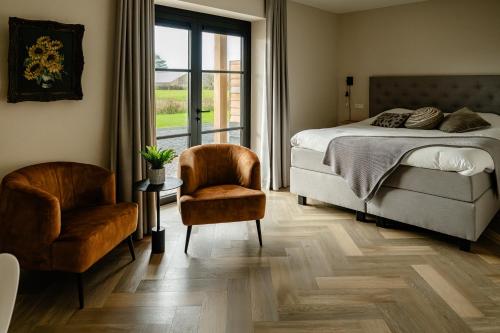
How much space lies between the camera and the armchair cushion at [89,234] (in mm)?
2287

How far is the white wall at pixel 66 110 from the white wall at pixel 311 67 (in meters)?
2.70

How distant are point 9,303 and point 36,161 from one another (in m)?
2.06

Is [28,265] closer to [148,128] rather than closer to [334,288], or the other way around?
[148,128]

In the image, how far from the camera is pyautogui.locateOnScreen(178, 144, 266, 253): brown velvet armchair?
2992 mm

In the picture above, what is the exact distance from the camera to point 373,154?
351cm

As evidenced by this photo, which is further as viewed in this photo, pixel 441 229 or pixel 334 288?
pixel 441 229

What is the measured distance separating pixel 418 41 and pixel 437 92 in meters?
0.72

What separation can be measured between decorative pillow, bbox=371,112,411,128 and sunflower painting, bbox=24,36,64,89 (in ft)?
11.4

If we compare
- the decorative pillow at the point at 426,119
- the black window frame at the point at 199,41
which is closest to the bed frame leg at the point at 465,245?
the decorative pillow at the point at 426,119

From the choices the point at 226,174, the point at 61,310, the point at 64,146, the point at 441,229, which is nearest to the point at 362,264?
the point at 441,229

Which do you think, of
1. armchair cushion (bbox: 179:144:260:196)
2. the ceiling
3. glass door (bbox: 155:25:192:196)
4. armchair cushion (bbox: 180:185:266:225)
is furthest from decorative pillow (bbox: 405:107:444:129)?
glass door (bbox: 155:25:192:196)

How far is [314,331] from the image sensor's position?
2057mm

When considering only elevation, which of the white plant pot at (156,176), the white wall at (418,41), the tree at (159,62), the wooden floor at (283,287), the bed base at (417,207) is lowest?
the wooden floor at (283,287)

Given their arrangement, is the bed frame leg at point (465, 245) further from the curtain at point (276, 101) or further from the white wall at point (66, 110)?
the white wall at point (66, 110)
